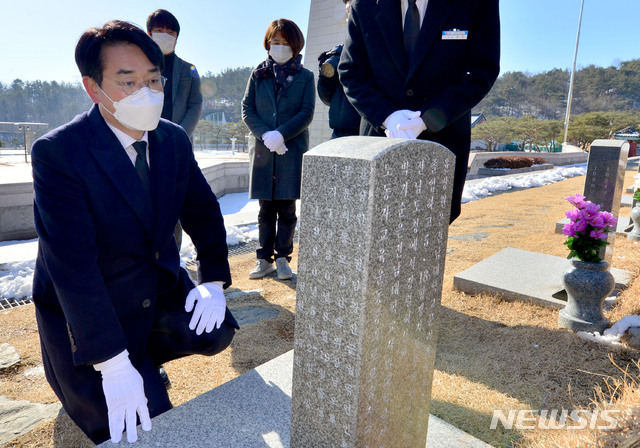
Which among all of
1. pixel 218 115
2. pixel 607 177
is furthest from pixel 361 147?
pixel 218 115

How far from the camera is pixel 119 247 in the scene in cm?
172

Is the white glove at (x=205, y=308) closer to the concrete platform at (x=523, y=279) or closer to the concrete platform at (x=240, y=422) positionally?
the concrete platform at (x=240, y=422)

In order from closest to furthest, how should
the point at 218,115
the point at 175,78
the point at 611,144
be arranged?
the point at 175,78 < the point at 611,144 < the point at 218,115

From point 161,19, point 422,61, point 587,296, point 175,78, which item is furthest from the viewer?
point 175,78

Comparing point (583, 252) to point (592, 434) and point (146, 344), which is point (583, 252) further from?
point (146, 344)

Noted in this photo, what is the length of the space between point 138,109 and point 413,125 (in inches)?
45.4

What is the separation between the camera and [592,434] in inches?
54.6

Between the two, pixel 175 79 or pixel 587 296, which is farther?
pixel 175 79

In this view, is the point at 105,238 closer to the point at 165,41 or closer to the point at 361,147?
the point at 361,147

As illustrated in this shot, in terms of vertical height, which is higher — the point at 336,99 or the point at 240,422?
the point at 336,99

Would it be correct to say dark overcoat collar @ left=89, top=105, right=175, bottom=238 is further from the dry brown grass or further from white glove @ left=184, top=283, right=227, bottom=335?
the dry brown grass

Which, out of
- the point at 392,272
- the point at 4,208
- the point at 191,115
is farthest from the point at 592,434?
the point at 4,208

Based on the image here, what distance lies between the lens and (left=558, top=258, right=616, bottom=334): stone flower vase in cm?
295

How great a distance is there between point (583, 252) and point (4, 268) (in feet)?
16.3
